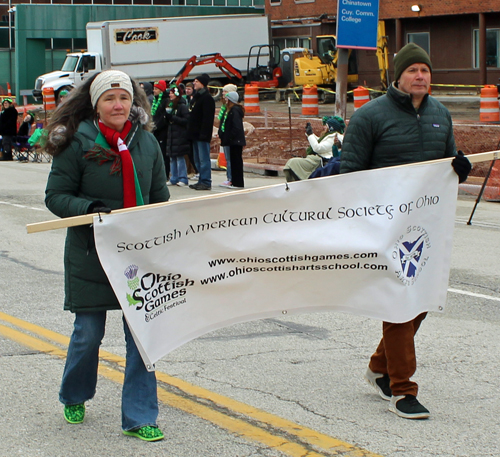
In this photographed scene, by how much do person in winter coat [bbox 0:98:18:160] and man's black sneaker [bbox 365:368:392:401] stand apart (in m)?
19.8

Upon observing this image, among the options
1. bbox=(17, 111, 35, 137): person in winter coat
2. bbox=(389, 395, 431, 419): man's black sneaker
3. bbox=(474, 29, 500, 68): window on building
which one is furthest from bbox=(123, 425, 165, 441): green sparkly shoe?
bbox=(474, 29, 500, 68): window on building

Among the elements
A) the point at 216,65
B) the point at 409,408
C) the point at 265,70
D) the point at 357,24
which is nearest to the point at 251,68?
the point at 265,70

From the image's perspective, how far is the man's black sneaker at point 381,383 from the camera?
15.8ft

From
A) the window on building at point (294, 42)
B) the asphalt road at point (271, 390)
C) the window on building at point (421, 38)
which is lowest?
the asphalt road at point (271, 390)

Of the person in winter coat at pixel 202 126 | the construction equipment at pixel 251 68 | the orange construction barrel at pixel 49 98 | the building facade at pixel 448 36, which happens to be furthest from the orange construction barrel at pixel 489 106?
the orange construction barrel at pixel 49 98

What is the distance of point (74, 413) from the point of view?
443cm

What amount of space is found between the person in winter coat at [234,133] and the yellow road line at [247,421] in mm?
9924

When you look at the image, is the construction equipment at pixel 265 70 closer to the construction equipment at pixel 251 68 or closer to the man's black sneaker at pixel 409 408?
the construction equipment at pixel 251 68

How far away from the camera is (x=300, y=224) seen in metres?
4.50

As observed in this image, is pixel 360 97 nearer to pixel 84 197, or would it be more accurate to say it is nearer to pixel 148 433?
pixel 84 197

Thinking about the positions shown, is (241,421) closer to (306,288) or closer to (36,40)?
(306,288)

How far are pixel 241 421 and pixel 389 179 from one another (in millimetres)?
1540

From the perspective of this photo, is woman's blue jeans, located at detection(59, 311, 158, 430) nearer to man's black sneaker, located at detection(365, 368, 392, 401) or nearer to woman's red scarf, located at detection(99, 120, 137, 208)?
woman's red scarf, located at detection(99, 120, 137, 208)

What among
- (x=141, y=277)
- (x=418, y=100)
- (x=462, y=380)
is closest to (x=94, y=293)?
(x=141, y=277)
